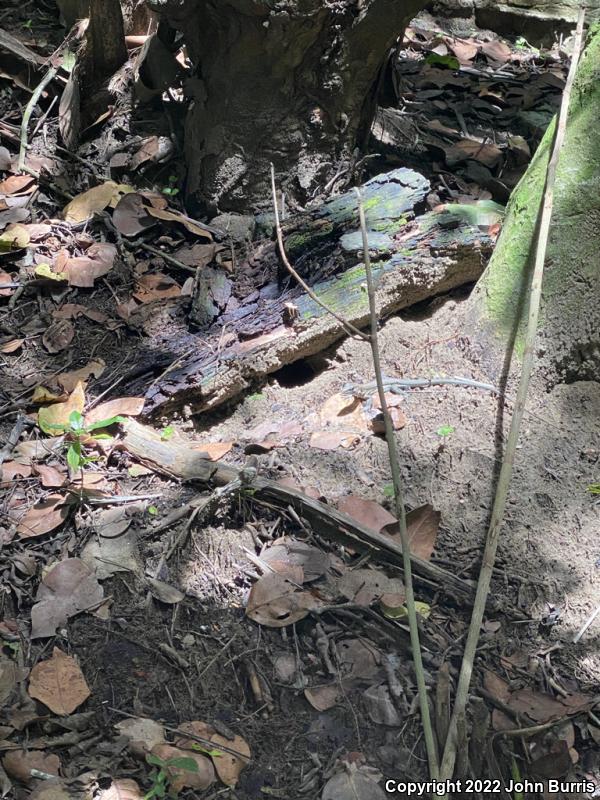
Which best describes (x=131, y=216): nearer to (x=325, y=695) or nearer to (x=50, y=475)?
(x=50, y=475)

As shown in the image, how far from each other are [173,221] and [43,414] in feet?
3.86

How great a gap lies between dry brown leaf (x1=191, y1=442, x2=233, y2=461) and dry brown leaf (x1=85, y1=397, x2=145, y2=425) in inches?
9.2

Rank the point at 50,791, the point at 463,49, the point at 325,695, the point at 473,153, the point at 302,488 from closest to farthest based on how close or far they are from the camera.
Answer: the point at 50,791, the point at 325,695, the point at 302,488, the point at 473,153, the point at 463,49

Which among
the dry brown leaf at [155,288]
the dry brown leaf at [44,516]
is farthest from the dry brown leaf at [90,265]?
the dry brown leaf at [44,516]

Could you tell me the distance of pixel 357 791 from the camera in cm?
167

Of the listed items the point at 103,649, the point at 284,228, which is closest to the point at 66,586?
the point at 103,649

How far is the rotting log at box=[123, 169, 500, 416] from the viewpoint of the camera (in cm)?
260

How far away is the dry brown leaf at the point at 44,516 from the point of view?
2.14 metres

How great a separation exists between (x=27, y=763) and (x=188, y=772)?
34cm

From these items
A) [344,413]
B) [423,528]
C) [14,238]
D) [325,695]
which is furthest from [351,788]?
[14,238]

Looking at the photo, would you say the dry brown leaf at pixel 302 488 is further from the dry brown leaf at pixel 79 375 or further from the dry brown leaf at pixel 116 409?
the dry brown leaf at pixel 79 375

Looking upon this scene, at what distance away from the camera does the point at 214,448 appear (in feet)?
7.86

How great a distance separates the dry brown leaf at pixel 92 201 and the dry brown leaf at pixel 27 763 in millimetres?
2281

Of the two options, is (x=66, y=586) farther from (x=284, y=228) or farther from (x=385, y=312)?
(x=284, y=228)
